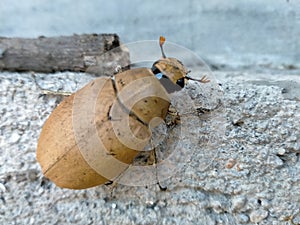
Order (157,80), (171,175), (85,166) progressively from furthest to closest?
1. (157,80)
2. (171,175)
3. (85,166)

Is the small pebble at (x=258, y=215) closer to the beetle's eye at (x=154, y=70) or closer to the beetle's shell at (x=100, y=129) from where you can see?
the beetle's shell at (x=100, y=129)

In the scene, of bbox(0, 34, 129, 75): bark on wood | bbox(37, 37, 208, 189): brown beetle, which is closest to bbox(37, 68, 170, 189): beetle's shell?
bbox(37, 37, 208, 189): brown beetle

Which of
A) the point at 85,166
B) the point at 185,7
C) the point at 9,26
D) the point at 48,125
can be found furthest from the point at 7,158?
the point at 185,7

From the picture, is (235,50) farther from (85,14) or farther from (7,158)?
(7,158)

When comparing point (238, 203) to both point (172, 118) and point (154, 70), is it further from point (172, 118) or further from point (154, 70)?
point (154, 70)

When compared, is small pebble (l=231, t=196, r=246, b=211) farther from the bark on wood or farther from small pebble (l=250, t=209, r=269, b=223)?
the bark on wood

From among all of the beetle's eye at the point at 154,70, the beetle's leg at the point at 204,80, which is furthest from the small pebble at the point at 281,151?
the beetle's eye at the point at 154,70
